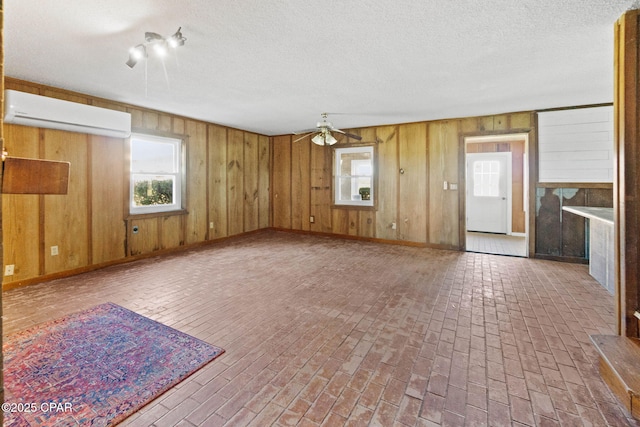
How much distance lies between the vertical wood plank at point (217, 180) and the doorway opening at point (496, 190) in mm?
5615

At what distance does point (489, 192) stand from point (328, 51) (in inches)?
257

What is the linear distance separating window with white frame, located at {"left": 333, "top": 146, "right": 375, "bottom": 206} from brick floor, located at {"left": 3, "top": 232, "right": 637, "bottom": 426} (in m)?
2.27

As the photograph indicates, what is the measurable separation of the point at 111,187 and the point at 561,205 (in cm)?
702

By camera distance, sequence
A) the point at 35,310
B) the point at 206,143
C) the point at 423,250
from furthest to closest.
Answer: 1. the point at 206,143
2. the point at 423,250
3. the point at 35,310

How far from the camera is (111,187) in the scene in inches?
178

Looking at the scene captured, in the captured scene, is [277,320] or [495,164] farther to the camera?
[495,164]

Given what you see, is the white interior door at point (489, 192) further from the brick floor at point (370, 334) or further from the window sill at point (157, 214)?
the window sill at point (157, 214)

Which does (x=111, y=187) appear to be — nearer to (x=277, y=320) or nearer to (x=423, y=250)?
(x=277, y=320)

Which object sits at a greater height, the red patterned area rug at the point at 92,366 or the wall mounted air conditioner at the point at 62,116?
the wall mounted air conditioner at the point at 62,116

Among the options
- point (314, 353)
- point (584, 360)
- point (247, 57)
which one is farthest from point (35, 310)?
point (584, 360)

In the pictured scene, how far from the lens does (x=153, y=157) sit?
523cm

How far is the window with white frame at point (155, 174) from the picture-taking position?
4934mm

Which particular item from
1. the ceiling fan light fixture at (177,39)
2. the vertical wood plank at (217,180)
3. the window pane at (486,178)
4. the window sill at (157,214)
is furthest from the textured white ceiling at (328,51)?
the window pane at (486,178)

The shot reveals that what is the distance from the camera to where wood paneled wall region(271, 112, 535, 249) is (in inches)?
220
